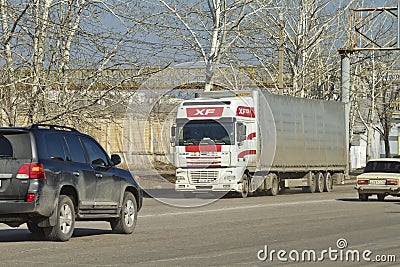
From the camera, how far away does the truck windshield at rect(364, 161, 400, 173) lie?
3167cm

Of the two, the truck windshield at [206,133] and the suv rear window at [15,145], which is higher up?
the truck windshield at [206,133]

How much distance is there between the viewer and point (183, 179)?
32.8 m

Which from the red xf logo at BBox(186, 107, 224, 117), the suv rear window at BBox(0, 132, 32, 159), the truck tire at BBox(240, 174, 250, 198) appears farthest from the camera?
the truck tire at BBox(240, 174, 250, 198)

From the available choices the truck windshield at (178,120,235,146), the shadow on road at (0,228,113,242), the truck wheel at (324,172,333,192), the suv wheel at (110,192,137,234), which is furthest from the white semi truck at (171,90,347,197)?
the suv wheel at (110,192,137,234)

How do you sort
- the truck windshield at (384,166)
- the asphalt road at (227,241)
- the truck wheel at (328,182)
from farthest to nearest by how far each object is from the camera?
the truck wheel at (328,182) < the truck windshield at (384,166) < the asphalt road at (227,241)

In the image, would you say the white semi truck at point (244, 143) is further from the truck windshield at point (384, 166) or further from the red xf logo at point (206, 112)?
the truck windshield at point (384, 166)

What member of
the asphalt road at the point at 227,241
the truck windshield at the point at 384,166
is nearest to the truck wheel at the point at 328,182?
the truck windshield at the point at 384,166

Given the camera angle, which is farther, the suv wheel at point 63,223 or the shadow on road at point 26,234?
the shadow on road at point 26,234

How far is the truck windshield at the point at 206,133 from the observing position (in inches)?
1277

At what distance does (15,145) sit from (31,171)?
0.58 m

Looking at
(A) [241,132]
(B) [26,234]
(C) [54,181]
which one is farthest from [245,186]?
(C) [54,181]

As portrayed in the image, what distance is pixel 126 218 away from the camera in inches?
695

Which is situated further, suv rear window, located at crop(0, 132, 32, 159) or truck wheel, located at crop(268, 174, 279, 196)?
truck wheel, located at crop(268, 174, 279, 196)
